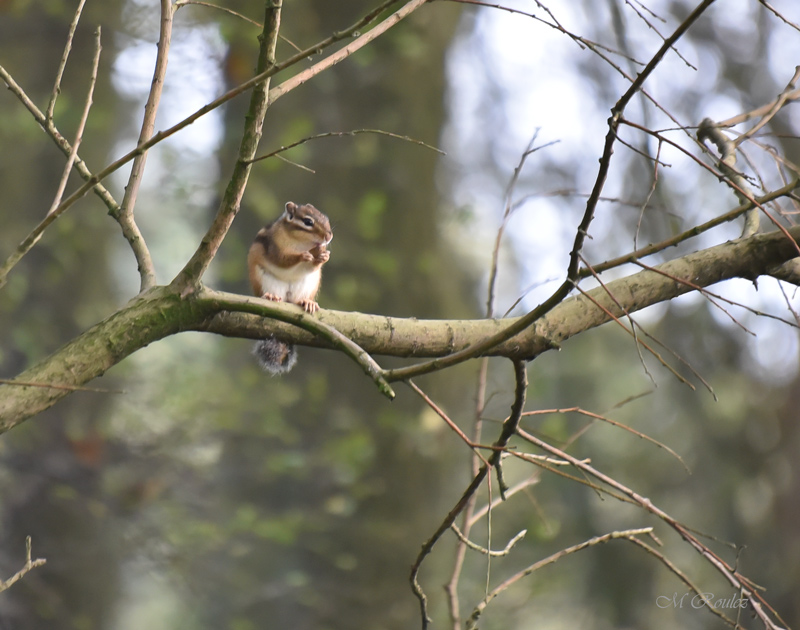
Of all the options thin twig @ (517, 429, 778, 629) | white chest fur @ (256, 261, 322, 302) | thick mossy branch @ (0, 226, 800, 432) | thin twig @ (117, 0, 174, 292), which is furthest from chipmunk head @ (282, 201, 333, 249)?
thin twig @ (517, 429, 778, 629)

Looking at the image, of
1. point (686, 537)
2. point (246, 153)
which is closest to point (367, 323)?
point (246, 153)

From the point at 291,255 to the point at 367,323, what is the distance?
111 cm

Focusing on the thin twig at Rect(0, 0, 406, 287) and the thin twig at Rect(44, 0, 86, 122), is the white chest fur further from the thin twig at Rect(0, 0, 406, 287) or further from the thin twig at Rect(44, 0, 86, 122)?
the thin twig at Rect(0, 0, 406, 287)

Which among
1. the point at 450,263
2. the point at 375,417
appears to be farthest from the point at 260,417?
the point at 450,263

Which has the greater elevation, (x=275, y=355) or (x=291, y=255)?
(x=291, y=255)

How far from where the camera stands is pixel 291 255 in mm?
2527

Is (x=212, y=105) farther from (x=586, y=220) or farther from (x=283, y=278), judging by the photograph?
(x=283, y=278)

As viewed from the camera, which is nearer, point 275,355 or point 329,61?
point 329,61

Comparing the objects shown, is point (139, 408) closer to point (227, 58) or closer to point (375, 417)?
point (375, 417)

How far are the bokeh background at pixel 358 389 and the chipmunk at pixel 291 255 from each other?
40cm

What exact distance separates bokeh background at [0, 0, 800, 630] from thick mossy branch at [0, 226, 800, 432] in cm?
64

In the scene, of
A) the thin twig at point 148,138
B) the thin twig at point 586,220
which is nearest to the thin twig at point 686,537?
the thin twig at point 586,220

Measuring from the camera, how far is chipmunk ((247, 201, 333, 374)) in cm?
254

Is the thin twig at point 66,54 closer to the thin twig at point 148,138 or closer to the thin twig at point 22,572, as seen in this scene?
the thin twig at point 148,138
